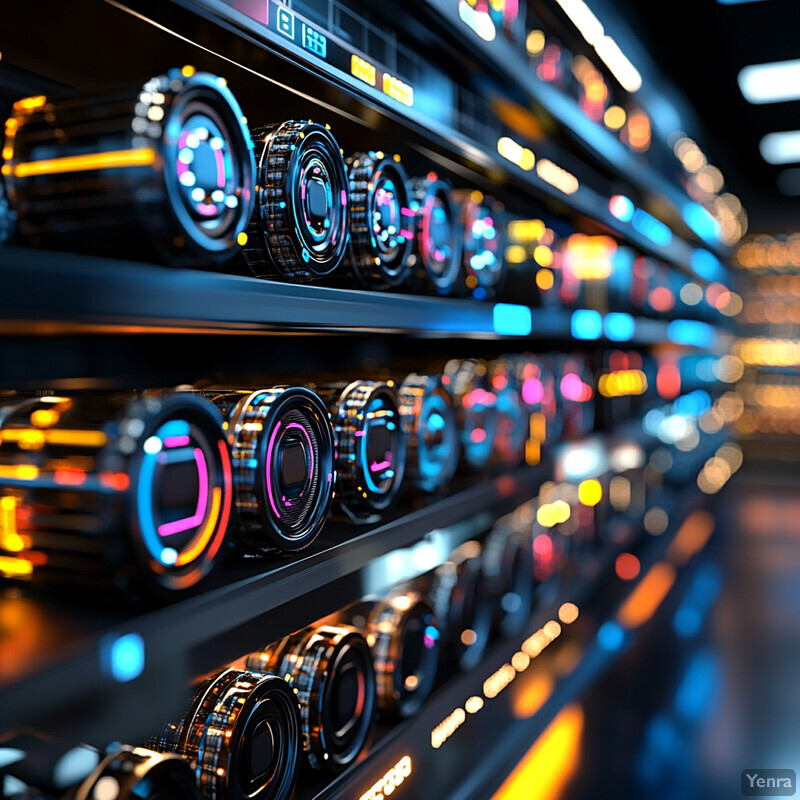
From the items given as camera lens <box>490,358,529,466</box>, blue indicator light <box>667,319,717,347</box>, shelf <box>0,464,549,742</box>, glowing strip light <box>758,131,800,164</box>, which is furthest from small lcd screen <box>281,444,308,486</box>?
glowing strip light <box>758,131,800,164</box>

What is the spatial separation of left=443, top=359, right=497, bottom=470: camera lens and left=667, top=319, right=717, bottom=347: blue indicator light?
2.53 m

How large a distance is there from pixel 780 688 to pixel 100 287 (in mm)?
2641

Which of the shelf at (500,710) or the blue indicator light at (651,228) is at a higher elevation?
the blue indicator light at (651,228)

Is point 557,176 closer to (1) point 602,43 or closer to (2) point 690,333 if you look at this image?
(1) point 602,43

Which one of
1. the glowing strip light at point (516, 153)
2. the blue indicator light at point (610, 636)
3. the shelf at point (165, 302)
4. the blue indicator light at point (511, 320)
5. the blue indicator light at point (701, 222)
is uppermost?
the blue indicator light at point (701, 222)

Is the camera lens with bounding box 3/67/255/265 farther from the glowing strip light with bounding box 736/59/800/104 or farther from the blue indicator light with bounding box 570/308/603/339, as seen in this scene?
the glowing strip light with bounding box 736/59/800/104

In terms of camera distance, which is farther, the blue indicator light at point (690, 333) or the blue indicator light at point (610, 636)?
the blue indicator light at point (690, 333)

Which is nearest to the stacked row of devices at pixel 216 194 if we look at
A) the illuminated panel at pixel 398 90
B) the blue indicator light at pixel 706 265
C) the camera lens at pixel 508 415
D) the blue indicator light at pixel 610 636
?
the illuminated panel at pixel 398 90

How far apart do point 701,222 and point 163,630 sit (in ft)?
17.4

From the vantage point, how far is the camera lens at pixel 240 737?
1.00m

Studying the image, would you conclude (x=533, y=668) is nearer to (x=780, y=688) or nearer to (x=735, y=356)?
(x=780, y=688)

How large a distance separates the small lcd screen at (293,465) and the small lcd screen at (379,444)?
0.72 ft

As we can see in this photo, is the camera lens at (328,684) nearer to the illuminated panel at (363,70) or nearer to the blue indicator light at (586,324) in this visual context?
the illuminated panel at (363,70)

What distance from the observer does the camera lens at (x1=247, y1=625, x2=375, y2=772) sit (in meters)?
1.21
